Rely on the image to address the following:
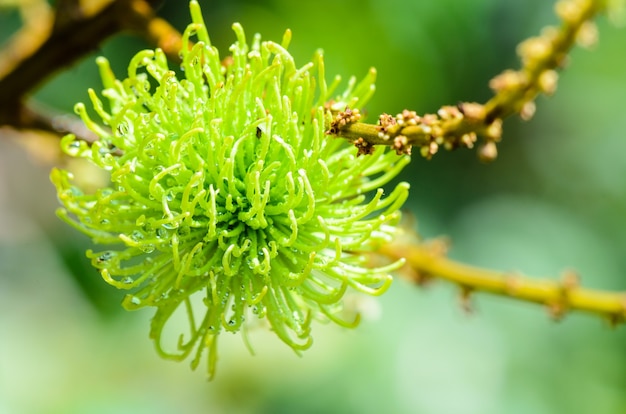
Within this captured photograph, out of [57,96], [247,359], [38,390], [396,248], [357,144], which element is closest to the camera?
[357,144]

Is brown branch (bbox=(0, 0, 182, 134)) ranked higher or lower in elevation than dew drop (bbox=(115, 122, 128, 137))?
higher

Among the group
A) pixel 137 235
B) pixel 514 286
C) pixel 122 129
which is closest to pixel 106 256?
pixel 137 235

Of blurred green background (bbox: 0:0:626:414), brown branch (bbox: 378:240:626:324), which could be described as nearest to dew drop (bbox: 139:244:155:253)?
brown branch (bbox: 378:240:626:324)

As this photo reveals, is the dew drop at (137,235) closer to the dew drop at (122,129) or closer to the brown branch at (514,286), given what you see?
the dew drop at (122,129)

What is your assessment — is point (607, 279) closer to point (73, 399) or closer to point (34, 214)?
point (73, 399)

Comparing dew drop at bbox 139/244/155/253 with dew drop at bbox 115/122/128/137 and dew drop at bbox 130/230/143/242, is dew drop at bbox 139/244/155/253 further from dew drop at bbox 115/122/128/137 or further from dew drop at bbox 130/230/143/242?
dew drop at bbox 115/122/128/137

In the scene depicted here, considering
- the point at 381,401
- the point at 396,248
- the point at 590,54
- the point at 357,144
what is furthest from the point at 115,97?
the point at 590,54

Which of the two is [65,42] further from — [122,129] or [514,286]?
[514,286]
